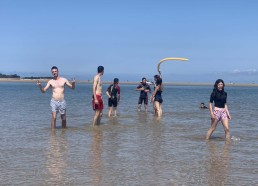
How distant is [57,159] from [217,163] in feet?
10.2

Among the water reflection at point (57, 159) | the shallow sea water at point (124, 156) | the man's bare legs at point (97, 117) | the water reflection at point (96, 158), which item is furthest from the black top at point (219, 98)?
the man's bare legs at point (97, 117)

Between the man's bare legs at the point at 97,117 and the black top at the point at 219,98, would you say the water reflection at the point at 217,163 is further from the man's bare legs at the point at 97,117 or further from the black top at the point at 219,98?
the man's bare legs at the point at 97,117

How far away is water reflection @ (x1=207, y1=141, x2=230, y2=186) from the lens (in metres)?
7.00

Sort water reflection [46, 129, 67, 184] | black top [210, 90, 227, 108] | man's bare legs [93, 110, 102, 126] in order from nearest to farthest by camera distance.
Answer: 1. water reflection [46, 129, 67, 184]
2. black top [210, 90, 227, 108]
3. man's bare legs [93, 110, 102, 126]

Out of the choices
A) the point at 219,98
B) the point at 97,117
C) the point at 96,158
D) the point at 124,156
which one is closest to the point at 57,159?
the point at 96,158

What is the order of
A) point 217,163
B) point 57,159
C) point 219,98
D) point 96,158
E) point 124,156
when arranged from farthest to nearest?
point 219,98
point 124,156
point 96,158
point 57,159
point 217,163

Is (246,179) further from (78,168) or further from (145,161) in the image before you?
(78,168)

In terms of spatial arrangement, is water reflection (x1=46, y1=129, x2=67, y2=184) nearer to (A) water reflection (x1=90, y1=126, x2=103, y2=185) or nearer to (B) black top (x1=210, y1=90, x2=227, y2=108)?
(A) water reflection (x1=90, y1=126, x2=103, y2=185)

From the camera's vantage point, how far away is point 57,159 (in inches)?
328

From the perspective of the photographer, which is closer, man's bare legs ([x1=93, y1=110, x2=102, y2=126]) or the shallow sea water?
the shallow sea water

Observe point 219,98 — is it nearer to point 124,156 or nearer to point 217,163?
point 217,163

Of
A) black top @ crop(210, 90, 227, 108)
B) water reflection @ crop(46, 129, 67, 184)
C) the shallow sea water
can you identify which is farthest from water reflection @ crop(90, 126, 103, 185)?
black top @ crop(210, 90, 227, 108)

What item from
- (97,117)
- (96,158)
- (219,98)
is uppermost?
(219,98)

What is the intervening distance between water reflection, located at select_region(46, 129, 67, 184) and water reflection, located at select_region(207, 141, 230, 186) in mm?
2469
